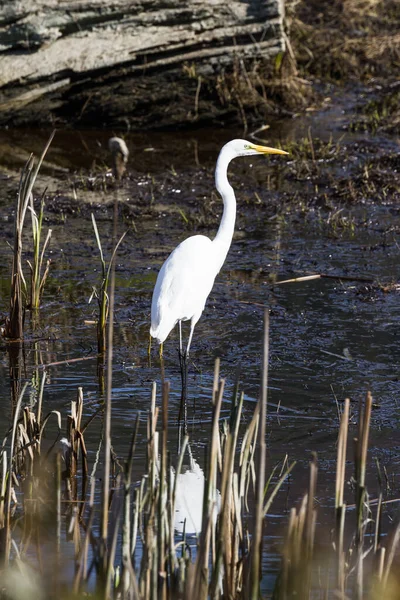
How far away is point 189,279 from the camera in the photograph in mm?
5711

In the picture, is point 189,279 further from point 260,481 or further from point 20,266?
point 260,481

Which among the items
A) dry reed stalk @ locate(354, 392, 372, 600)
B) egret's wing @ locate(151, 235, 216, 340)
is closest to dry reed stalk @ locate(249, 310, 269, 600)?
dry reed stalk @ locate(354, 392, 372, 600)

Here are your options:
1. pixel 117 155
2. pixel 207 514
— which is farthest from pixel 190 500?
pixel 117 155

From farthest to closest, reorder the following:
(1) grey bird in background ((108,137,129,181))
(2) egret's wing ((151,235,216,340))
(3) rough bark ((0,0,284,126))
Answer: (3) rough bark ((0,0,284,126)), (2) egret's wing ((151,235,216,340)), (1) grey bird in background ((108,137,129,181))

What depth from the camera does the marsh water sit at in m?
4.98

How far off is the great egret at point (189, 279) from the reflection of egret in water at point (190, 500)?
3.49 ft

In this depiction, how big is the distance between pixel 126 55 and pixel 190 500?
6.43 meters

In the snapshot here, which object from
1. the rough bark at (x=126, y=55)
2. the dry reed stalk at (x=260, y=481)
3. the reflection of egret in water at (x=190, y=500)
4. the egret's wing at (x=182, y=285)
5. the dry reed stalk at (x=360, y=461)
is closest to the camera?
the dry reed stalk at (x=260, y=481)

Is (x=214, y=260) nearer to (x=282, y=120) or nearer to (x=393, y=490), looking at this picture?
(x=393, y=490)

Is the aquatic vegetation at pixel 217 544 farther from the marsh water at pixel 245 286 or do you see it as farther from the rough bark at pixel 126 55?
the rough bark at pixel 126 55

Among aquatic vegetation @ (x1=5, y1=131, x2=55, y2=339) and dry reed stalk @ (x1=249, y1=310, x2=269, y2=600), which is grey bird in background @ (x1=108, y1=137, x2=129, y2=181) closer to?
dry reed stalk @ (x1=249, y1=310, x2=269, y2=600)

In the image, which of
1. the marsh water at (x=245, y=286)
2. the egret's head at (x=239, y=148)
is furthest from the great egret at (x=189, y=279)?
the marsh water at (x=245, y=286)

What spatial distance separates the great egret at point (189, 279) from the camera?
5527mm

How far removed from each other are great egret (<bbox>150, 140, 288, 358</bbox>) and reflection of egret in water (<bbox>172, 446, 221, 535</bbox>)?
1.06 metres
